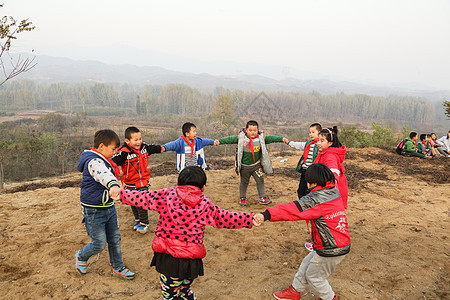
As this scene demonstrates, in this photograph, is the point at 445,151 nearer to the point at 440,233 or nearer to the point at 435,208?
the point at 435,208

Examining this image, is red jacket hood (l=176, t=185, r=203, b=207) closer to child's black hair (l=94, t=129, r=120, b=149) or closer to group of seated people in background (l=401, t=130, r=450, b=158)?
child's black hair (l=94, t=129, r=120, b=149)

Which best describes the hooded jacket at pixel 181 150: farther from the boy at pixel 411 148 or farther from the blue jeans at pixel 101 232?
the boy at pixel 411 148

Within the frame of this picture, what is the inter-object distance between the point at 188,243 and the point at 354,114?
113 meters

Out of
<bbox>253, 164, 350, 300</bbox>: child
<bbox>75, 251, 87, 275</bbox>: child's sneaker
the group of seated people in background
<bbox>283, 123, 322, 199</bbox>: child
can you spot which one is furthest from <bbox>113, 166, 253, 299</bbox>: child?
the group of seated people in background

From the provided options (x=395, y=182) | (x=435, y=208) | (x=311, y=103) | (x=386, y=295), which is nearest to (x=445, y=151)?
(x=395, y=182)

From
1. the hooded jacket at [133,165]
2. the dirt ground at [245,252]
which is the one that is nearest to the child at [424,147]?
the dirt ground at [245,252]

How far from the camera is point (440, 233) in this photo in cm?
534

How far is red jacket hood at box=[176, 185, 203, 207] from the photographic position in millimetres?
2178

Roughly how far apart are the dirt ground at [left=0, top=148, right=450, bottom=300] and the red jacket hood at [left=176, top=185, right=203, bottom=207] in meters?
1.70

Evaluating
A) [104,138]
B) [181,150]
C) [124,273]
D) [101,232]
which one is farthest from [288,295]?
[181,150]

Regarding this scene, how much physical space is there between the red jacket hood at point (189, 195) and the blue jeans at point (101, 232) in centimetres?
156

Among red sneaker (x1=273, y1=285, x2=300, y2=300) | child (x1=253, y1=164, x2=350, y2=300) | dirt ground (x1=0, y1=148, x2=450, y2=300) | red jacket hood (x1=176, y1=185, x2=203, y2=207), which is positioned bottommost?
dirt ground (x1=0, y1=148, x2=450, y2=300)

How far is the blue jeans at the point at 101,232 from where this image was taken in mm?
3174

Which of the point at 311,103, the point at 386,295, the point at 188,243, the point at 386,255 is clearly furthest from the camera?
the point at 311,103
